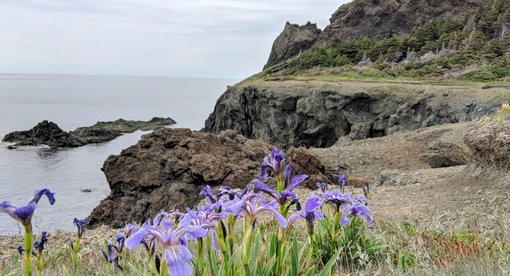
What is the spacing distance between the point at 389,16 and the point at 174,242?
249 ft

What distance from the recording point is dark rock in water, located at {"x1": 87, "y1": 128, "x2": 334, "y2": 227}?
13.4 meters

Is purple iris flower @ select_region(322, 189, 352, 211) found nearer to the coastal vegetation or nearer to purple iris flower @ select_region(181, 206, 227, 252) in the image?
the coastal vegetation

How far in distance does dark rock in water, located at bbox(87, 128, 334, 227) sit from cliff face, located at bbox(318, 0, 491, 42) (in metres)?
58.8

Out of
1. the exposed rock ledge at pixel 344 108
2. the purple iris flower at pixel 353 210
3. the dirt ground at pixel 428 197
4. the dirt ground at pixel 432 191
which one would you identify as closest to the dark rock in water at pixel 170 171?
the dirt ground at pixel 428 197

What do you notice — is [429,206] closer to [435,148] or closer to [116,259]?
[116,259]

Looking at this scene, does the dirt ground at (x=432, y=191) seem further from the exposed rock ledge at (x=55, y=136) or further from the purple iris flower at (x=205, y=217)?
the exposed rock ledge at (x=55, y=136)

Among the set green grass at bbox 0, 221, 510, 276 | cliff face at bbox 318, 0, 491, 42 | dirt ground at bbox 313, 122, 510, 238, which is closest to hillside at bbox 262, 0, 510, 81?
cliff face at bbox 318, 0, 491, 42

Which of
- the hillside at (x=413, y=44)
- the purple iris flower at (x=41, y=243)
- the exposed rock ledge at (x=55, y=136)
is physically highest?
the hillside at (x=413, y=44)

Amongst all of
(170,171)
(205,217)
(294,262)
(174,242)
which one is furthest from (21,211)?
(170,171)

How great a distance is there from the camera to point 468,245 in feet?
14.3

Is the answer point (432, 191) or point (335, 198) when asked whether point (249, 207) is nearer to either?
point (335, 198)

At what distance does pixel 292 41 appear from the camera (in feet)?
231

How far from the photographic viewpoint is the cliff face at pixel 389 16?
71250 mm

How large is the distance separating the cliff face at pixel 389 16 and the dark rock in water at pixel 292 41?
164 centimetres
